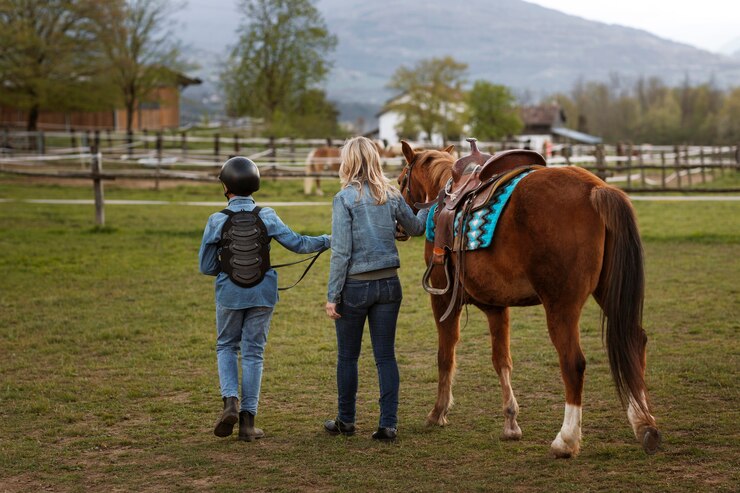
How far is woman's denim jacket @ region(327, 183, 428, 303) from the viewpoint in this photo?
4672 millimetres

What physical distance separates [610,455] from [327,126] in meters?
49.9

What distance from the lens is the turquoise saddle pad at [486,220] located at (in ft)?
15.1

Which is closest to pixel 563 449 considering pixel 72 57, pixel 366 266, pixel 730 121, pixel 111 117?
pixel 366 266

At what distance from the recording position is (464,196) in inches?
194

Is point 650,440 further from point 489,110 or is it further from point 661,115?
point 661,115

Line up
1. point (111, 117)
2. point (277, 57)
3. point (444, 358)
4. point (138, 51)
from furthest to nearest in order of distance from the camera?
point (277, 57)
point (111, 117)
point (138, 51)
point (444, 358)

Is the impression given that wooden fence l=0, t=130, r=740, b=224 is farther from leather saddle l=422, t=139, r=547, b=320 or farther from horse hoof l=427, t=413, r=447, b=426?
horse hoof l=427, t=413, r=447, b=426

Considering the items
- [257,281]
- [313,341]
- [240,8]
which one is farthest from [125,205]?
[240,8]

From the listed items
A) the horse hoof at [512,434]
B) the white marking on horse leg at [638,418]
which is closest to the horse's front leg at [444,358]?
the horse hoof at [512,434]

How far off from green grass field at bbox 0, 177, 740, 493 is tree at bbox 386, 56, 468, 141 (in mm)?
65225

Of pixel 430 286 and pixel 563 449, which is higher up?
pixel 430 286

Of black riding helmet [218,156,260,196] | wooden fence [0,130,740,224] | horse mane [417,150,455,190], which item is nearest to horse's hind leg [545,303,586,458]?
horse mane [417,150,455,190]

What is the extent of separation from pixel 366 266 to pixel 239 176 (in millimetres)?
896

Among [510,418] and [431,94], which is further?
[431,94]
